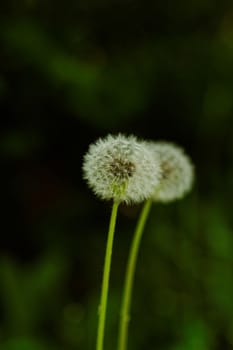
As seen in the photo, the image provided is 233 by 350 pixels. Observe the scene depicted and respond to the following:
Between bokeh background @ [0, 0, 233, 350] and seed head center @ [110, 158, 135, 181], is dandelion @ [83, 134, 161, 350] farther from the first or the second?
bokeh background @ [0, 0, 233, 350]

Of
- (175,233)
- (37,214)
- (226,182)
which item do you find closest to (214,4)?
(226,182)

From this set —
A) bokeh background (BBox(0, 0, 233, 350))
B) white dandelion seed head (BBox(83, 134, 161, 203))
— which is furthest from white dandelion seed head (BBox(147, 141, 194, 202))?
bokeh background (BBox(0, 0, 233, 350))

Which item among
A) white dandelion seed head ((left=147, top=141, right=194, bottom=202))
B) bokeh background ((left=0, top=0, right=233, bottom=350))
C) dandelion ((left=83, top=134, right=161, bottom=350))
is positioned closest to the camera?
dandelion ((left=83, top=134, right=161, bottom=350))

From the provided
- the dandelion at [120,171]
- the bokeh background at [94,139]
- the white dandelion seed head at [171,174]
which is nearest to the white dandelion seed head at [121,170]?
the dandelion at [120,171]

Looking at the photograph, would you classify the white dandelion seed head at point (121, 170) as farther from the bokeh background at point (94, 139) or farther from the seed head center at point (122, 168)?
the bokeh background at point (94, 139)

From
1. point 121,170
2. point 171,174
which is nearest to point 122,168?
point 121,170

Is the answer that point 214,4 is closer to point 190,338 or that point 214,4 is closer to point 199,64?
point 199,64
